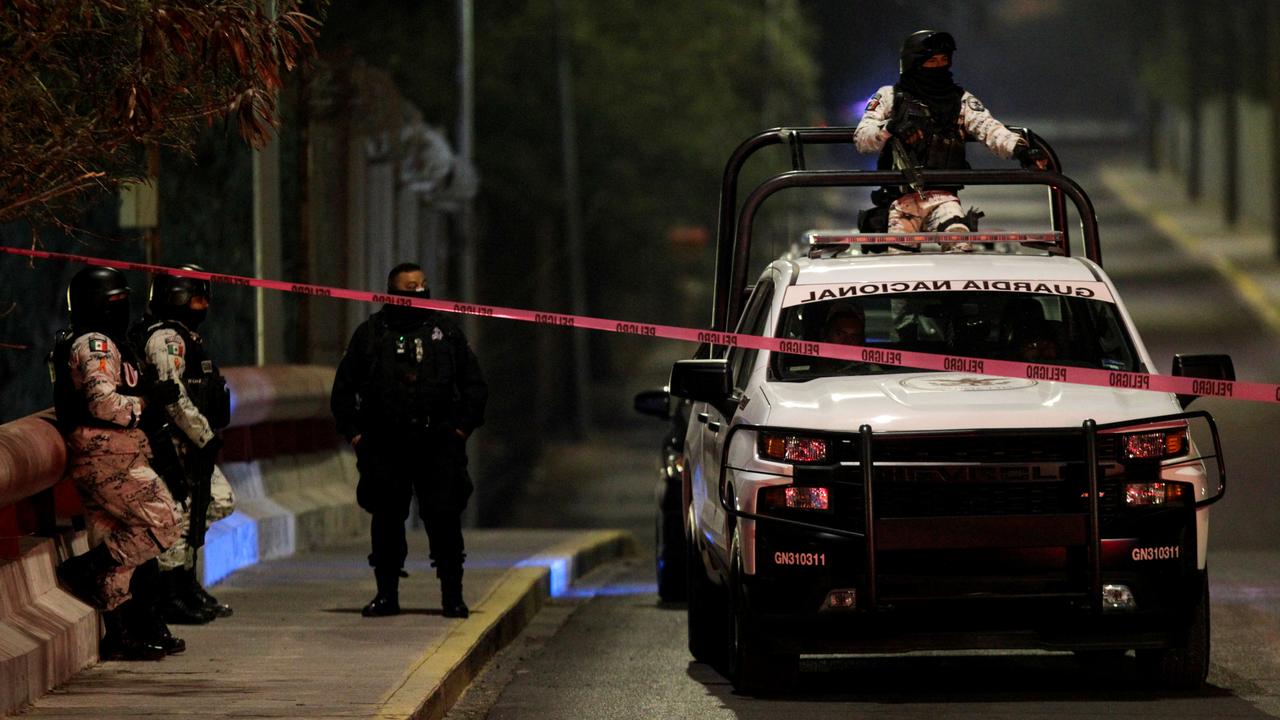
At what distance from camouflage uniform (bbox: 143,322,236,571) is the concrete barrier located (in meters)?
0.60

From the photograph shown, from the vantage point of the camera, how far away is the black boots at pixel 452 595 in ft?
38.7

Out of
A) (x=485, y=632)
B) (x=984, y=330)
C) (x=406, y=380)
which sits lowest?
(x=485, y=632)

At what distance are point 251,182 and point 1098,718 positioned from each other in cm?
1032

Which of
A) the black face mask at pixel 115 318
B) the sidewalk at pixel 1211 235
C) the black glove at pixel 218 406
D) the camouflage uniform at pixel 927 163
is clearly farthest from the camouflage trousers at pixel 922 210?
the sidewalk at pixel 1211 235

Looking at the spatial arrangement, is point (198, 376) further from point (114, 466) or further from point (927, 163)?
point (927, 163)

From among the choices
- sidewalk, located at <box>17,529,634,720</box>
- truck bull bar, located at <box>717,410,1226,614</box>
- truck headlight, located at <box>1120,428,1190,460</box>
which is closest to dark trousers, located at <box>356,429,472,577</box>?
sidewalk, located at <box>17,529,634,720</box>

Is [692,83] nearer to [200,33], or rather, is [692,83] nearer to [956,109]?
[956,109]

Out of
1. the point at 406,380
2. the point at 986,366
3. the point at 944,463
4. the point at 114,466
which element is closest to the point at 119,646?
the point at 114,466

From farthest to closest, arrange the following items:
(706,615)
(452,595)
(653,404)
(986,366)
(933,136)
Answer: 1. (653,404)
2. (933,136)
3. (452,595)
4. (706,615)
5. (986,366)

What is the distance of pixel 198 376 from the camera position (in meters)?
11.2

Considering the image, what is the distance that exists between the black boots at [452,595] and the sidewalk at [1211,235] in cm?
3721

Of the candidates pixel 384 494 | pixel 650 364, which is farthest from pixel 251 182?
pixel 650 364

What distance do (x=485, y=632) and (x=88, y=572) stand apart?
6.88 ft

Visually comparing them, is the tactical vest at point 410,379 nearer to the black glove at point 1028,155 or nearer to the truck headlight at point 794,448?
the truck headlight at point 794,448
